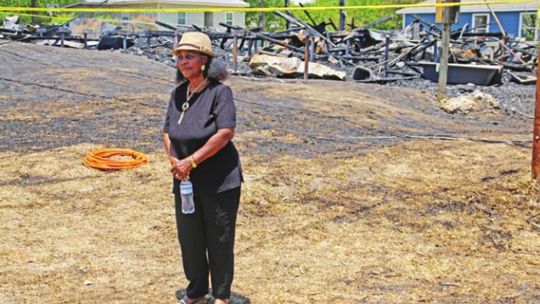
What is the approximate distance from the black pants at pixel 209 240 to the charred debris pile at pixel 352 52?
1351cm

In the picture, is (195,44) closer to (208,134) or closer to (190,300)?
(208,134)

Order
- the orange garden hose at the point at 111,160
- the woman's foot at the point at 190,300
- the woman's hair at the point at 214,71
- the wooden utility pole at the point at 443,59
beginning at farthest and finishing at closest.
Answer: the wooden utility pole at the point at 443,59 → the orange garden hose at the point at 111,160 → the woman's foot at the point at 190,300 → the woman's hair at the point at 214,71

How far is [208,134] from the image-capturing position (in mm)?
4086

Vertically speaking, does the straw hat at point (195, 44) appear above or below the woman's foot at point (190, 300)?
above

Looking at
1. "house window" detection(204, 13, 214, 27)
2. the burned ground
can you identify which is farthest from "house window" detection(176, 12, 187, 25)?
the burned ground

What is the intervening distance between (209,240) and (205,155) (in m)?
0.57

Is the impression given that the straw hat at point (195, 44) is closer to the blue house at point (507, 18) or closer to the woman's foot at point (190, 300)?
the woman's foot at point (190, 300)

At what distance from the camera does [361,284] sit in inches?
197

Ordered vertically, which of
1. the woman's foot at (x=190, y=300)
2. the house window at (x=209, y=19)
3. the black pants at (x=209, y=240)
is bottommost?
the house window at (x=209, y=19)

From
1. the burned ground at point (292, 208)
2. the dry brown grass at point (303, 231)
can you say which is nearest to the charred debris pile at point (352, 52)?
the burned ground at point (292, 208)

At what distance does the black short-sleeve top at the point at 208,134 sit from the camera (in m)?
4.10

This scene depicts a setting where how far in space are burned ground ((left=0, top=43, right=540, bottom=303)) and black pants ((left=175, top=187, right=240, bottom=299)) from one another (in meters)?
0.38

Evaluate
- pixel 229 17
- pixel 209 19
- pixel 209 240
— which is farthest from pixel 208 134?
pixel 229 17

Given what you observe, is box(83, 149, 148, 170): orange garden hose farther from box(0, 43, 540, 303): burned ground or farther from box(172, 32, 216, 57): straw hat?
box(172, 32, 216, 57): straw hat
